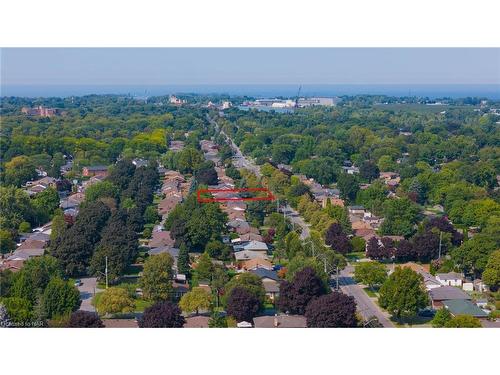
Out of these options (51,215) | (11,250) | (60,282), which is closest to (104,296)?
(60,282)

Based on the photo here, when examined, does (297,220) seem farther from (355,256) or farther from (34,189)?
(34,189)

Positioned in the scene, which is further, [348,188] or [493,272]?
[348,188]

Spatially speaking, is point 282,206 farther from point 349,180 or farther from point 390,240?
point 390,240

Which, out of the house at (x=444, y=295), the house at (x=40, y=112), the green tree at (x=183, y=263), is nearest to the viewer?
the house at (x=444, y=295)

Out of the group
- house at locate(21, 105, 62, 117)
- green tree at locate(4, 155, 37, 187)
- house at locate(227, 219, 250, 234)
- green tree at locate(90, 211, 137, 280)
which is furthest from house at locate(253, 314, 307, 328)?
house at locate(21, 105, 62, 117)

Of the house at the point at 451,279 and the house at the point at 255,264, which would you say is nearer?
the house at the point at 451,279

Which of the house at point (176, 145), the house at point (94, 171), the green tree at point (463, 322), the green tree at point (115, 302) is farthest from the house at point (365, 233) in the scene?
the house at point (176, 145)

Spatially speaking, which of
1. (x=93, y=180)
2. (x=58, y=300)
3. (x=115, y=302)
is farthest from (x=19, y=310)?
(x=93, y=180)

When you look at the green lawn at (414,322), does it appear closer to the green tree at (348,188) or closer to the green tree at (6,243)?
the green tree at (6,243)
